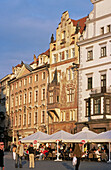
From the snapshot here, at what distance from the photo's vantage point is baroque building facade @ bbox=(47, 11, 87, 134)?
52625 mm

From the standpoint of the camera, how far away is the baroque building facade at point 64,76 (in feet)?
173

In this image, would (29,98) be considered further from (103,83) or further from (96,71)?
(103,83)

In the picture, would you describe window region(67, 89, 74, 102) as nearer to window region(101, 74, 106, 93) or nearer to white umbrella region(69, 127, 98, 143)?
window region(101, 74, 106, 93)

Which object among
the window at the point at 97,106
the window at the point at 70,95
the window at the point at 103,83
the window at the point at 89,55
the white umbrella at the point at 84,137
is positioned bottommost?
the white umbrella at the point at 84,137

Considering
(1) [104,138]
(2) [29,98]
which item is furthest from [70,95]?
(1) [104,138]

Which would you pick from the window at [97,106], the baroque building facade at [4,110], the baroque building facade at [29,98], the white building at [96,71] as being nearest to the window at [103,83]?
the white building at [96,71]

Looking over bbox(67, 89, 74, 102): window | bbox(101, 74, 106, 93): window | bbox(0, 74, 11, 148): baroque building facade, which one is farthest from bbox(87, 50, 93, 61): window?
bbox(0, 74, 11, 148): baroque building facade

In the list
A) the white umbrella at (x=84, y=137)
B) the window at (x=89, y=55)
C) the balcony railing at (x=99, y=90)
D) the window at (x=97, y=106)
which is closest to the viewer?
the white umbrella at (x=84, y=137)

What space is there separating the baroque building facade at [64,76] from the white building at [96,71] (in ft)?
6.92

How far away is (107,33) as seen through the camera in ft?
152

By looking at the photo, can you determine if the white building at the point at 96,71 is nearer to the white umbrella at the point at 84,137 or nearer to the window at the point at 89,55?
the window at the point at 89,55

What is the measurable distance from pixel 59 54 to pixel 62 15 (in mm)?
5561

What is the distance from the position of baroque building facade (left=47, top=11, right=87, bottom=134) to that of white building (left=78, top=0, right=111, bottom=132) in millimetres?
2109

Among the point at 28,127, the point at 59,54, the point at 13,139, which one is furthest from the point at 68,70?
the point at 13,139
